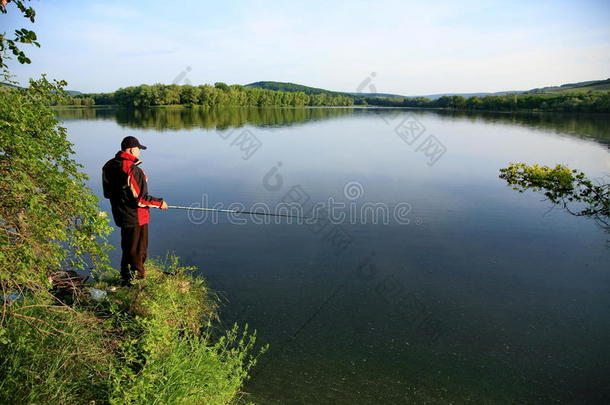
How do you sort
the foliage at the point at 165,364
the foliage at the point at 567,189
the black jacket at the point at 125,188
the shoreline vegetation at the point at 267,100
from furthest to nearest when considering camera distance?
the shoreline vegetation at the point at 267,100 → the foliage at the point at 567,189 → the black jacket at the point at 125,188 → the foliage at the point at 165,364

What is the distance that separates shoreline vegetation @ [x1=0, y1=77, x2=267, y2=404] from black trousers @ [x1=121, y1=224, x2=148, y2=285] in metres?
0.39

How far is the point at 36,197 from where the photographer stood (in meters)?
3.62

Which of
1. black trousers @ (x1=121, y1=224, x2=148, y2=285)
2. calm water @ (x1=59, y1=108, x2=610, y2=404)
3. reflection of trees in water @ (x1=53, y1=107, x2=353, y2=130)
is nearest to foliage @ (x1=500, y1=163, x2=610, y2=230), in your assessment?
calm water @ (x1=59, y1=108, x2=610, y2=404)

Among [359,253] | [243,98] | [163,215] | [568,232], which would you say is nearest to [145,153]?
[163,215]

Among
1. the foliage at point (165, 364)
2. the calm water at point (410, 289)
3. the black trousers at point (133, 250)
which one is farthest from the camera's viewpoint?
the black trousers at point (133, 250)

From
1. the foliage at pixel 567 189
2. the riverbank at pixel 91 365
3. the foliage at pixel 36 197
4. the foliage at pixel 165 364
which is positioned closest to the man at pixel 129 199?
the foliage at pixel 36 197

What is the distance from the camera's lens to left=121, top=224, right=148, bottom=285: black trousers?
221 inches

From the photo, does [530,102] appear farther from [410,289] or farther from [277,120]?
[410,289]

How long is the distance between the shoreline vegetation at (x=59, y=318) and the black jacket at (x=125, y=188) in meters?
0.29

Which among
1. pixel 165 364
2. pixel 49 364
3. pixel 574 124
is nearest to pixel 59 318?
pixel 49 364

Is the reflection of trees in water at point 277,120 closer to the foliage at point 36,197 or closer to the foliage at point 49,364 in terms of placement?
the foliage at point 36,197

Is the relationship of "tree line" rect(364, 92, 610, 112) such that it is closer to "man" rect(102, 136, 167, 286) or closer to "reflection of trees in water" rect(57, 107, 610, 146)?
"reflection of trees in water" rect(57, 107, 610, 146)

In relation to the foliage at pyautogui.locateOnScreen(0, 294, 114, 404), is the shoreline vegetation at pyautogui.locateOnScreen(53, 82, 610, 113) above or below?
above

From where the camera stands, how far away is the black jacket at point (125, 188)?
530cm
